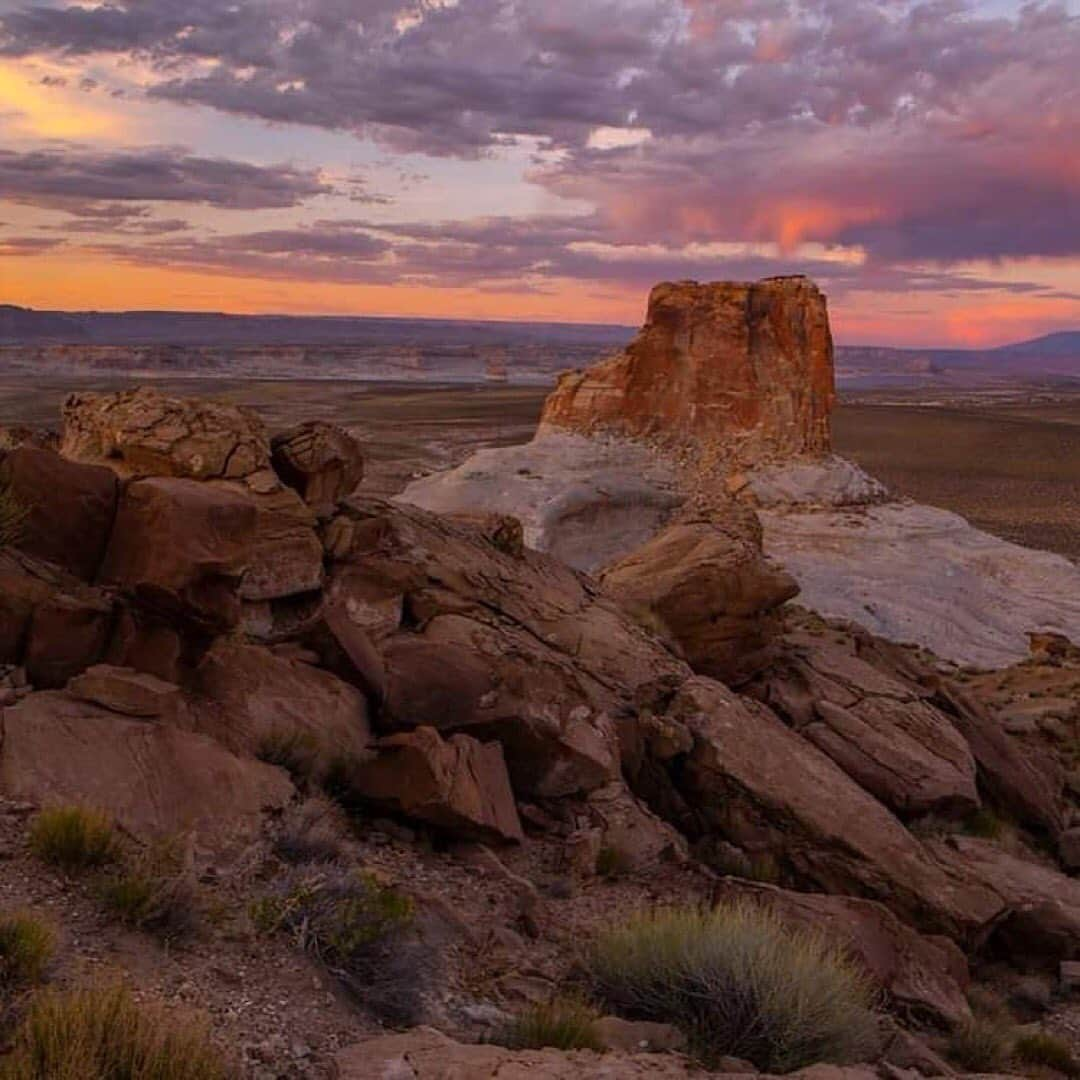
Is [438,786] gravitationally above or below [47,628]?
below

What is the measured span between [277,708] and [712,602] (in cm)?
717

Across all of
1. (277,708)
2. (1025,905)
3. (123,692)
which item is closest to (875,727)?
(1025,905)

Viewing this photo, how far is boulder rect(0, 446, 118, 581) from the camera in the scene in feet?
29.5

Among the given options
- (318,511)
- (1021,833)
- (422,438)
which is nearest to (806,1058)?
(318,511)

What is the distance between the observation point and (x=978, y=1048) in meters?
8.02

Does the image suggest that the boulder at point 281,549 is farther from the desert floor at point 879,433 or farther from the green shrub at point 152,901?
the desert floor at point 879,433

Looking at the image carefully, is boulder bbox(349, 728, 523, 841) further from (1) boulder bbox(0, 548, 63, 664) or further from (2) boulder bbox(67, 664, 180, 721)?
(1) boulder bbox(0, 548, 63, 664)

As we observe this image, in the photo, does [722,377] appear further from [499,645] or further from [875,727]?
[499,645]

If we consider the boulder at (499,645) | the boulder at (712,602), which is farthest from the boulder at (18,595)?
the boulder at (712,602)

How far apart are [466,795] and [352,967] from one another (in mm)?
2496

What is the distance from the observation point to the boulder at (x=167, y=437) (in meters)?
10.6

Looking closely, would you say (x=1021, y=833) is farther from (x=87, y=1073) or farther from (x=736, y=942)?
(x=87, y=1073)

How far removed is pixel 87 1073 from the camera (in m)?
4.23

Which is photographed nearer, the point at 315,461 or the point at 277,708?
the point at 277,708
